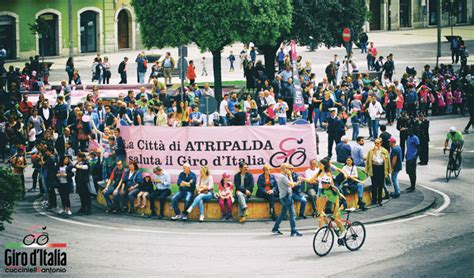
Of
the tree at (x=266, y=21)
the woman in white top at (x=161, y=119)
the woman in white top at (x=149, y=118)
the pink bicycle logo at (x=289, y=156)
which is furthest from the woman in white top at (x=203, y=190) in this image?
the tree at (x=266, y=21)

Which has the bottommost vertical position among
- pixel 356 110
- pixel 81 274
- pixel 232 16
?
pixel 81 274

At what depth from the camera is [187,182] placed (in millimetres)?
26922

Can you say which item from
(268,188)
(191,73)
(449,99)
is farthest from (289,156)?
(191,73)

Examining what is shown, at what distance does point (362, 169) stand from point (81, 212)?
26.2 feet

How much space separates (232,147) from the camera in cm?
2808

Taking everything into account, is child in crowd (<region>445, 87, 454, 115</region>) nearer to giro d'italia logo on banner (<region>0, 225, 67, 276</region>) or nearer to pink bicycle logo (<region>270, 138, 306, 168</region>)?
pink bicycle logo (<region>270, 138, 306, 168</region>)

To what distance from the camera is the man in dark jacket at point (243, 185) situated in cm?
2662

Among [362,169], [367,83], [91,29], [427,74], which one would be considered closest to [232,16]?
[367,83]

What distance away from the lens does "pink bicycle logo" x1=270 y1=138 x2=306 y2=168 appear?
28.1 metres

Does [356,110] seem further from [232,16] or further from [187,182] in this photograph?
[187,182]

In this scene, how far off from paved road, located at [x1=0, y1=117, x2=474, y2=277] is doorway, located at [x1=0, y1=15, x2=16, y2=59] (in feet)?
125

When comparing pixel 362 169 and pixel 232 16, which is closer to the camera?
pixel 362 169

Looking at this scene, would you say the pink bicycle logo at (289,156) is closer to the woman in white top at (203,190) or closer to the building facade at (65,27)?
the woman in white top at (203,190)

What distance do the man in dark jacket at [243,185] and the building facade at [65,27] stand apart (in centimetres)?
3688
